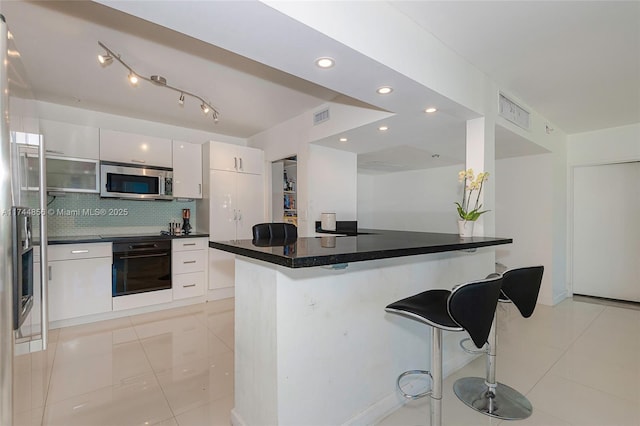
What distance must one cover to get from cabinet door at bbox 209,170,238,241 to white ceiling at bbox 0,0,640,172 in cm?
91

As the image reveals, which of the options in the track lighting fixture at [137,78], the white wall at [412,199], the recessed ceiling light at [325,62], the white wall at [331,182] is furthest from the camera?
the white wall at [412,199]

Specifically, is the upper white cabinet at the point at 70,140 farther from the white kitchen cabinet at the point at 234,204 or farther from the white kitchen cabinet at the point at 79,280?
the white kitchen cabinet at the point at 234,204

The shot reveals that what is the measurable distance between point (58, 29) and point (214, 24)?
165 centimetres

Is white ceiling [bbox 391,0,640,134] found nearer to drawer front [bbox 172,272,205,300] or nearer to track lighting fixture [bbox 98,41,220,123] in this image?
track lighting fixture [bbox 98,41,220,123]

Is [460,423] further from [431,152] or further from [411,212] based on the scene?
[411,212]

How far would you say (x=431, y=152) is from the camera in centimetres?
457

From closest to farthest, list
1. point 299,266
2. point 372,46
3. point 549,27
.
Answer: point 299,266 → point 372,46 → point 549,27

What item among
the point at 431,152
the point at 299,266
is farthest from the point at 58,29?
the point at 431,152

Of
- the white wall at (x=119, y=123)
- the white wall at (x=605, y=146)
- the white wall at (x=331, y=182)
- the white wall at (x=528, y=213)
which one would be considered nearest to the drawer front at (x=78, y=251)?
the white wall at (x=119, y=123)

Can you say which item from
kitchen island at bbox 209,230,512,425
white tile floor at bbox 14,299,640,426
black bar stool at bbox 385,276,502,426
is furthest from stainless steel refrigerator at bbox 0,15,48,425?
black bar stool at bbox 385,276,502,426

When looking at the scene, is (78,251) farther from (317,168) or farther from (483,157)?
(483,157)

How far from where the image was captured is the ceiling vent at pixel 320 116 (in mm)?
3314

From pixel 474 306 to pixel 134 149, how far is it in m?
4.10

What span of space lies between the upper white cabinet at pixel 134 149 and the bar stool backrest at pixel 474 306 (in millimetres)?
3941
